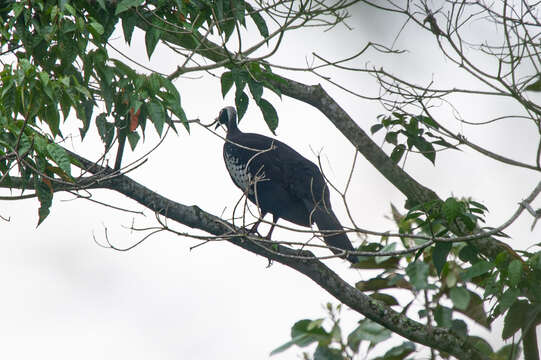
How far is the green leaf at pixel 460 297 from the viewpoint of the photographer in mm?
994

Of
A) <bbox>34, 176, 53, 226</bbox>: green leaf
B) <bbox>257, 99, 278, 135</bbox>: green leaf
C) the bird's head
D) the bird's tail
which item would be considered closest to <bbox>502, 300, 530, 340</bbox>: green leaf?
<bbox>257, 99, 278, 135</bbox>: green leaf

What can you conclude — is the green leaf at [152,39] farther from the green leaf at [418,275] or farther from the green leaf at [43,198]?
the green leaf at [418,275]

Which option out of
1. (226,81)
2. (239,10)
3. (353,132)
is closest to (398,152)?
(353,132)

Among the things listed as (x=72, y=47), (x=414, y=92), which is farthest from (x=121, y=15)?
(x=414, y=92)

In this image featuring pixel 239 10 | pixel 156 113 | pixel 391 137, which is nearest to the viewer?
pixel 156 113

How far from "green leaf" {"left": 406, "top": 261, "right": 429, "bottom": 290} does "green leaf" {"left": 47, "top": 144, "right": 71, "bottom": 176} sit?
1.79m

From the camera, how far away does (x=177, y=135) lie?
2.95 m

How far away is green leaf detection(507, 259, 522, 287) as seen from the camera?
1.97 m

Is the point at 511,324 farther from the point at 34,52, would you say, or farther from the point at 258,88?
the point at 34,52

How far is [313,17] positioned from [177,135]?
0.84 meters

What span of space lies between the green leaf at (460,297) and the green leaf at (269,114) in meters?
2.33

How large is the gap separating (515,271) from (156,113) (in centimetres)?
161

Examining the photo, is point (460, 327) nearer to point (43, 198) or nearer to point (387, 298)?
point (387, 298)

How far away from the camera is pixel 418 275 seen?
1.04 meters
